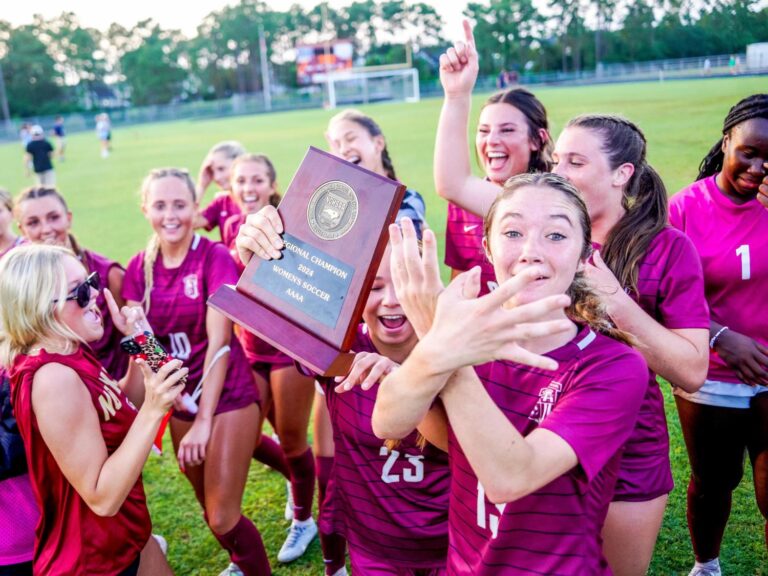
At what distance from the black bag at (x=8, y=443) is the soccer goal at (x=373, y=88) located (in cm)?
5147

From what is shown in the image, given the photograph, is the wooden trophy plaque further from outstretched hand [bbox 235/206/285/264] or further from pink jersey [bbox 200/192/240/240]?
pink jersey [bbox 200/192/240/240]

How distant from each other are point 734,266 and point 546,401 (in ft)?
5.72

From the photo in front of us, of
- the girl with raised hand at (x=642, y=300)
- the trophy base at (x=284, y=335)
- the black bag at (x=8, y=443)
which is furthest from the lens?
the black bag at (x=8, y=443)

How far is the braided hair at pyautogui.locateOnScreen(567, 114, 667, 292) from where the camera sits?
235cm

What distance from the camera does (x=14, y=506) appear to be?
7.97ft

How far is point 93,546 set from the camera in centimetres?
231

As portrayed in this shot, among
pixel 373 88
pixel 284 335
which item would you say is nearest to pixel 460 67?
pixel 284 335

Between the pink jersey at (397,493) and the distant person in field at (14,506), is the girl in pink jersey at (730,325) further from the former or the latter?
the distant person in field at (14,506)

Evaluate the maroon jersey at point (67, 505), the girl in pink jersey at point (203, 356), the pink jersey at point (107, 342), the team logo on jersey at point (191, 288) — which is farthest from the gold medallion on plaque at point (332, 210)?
the pink jersey at point (107, 342)

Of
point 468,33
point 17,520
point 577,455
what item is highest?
point 468,33

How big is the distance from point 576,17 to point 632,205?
634cm

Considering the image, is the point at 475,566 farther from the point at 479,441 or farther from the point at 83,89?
the point at 83,89

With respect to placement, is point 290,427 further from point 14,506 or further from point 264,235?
point 264,235

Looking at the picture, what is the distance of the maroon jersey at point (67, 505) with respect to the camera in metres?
2.25
